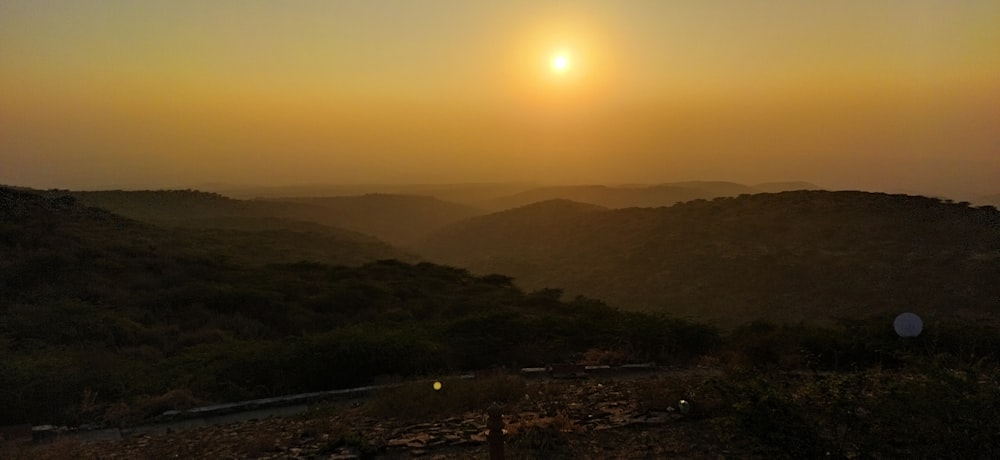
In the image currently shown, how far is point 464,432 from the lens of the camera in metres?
7.57

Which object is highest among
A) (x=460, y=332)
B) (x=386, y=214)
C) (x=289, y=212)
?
(x=289, y=212)

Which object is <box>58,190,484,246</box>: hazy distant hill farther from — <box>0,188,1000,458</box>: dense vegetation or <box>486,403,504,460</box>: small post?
<box>486,403,504,460</box>: small post

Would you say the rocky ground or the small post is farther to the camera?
the rocky ground

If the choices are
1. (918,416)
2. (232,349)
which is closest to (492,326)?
(232,349)

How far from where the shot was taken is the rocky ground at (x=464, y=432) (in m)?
6.88

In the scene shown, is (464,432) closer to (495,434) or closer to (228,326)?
(495,434)

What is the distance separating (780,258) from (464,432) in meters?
30.5

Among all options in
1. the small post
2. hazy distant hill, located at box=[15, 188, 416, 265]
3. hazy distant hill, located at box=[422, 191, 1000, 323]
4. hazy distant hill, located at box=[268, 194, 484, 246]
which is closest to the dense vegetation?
hazy distant hill, located at box=[422, 191, 1000, 323]

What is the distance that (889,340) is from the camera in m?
12.2

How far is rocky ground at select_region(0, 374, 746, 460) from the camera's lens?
22.6ft

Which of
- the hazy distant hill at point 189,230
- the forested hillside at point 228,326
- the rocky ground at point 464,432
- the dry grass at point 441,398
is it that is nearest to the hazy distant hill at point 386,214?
the hazy distant hill at point 189,230

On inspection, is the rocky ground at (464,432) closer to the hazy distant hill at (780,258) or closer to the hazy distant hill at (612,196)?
the hazy distant hill at (780,258)

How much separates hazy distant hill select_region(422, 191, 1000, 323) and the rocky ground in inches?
788

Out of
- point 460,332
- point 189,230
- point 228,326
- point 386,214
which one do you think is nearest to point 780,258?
point 460,332
